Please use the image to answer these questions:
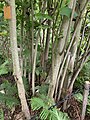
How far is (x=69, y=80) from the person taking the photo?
1.89m

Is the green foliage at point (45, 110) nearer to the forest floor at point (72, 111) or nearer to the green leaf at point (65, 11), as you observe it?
the forest floor at point (72, 111)

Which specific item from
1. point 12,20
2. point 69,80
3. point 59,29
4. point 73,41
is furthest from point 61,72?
point 12,20

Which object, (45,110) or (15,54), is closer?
(15,54)

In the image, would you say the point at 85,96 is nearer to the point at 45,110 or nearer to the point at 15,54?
the point at 45,110

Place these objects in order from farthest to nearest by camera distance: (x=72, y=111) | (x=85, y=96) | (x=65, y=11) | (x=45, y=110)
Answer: (x=72, y=111) → (x=85, y=96) → (x=45, y=110) → (x=65, y=11)

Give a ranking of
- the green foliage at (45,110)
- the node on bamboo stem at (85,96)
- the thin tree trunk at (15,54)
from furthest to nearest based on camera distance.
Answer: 1. the node on bamboo stem at (85,96)
2. the green foliage at (45,110)
3. the thin tree trunk at (15,54)

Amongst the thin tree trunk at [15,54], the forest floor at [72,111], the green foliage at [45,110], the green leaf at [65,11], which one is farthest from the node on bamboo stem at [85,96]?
the green leaf at [65,11]

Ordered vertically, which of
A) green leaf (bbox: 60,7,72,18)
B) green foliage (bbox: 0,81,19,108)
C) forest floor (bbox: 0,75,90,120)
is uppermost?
green leaf (bbox: 60,7,72,18)

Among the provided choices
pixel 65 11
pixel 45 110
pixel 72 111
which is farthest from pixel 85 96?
pixel 65 11

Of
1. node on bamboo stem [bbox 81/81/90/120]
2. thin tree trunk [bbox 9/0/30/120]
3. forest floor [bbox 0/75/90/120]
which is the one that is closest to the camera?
thin tree trunk [bbox 9/0/30/120]

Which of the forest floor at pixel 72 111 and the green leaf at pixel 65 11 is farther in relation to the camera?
the forest floor at pixel 72 111

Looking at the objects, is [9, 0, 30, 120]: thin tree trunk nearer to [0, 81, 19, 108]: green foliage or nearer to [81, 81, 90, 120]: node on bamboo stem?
[0, 81, 19, 108]: green foliage

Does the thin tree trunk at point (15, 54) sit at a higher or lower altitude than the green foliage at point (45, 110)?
higher

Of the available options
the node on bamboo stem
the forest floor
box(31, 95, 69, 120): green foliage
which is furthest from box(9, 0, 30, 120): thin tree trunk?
the node on bamboo stem
